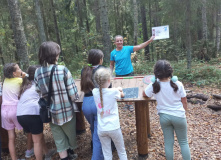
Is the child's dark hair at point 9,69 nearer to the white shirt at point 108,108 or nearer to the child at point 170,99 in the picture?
the white shirt at point 108,108

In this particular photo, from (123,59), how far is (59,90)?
235 centimetres

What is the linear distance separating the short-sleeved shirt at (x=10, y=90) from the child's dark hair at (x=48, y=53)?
889 millimetres

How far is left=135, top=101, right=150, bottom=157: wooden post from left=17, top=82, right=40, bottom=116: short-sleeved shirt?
169 centimetres

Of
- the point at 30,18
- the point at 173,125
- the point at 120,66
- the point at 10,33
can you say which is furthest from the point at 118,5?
the point at 173,125

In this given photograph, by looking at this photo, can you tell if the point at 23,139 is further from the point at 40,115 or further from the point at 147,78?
the point at 147,78

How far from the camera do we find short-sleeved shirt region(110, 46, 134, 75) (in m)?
4.55

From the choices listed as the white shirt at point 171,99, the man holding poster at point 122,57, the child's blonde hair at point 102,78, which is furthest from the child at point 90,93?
the man holding poster at point 122,57

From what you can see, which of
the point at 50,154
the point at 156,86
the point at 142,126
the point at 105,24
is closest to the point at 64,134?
the point at 50,154

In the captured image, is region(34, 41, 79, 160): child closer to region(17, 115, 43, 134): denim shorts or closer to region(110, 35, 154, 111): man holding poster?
region(17, 115, 43, 134): denim shorts

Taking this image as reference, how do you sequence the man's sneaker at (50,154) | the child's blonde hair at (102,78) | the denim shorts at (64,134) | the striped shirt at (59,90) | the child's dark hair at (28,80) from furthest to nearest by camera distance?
the man's sneaker at (50,154)
the child's dark hair at (28,80)
the denim shorts at (64,134)
the striped shirt at (59,90)
the child's blonde hair at (102,78)

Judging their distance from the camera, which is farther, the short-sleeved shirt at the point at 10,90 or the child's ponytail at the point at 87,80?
the short-sleeved shirt at the point at 10,90

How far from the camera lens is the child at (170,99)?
2.37 m

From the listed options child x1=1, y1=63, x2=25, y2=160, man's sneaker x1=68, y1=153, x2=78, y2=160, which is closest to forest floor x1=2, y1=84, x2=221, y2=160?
man's sneaker x1=68, y1=153, x2=78, y2=160

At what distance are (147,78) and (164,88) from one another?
1059 mm
